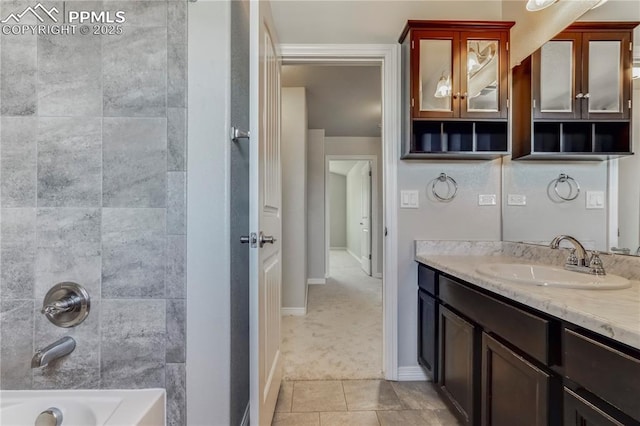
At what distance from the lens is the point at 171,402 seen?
3.86 ft

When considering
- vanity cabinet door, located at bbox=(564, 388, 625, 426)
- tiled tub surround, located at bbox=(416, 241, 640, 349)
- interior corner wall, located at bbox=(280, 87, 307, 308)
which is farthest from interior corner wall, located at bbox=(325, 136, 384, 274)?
vanity cabinet door, located at bbox=(564, 388, 625, 426)

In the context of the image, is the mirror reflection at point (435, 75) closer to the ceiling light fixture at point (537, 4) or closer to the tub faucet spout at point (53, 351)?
the ceiling light fixture at point (537, 4)

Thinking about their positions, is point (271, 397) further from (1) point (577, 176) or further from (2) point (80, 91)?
(1) point (577, 176)

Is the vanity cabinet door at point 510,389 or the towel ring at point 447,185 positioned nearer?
the vanity cabinet door at point 510,389

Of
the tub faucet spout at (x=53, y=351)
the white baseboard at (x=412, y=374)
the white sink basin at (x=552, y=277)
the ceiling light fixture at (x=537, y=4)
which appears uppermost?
the ceiling light fixture at (x=537, y=4)

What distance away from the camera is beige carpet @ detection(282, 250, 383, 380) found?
82.9 inches

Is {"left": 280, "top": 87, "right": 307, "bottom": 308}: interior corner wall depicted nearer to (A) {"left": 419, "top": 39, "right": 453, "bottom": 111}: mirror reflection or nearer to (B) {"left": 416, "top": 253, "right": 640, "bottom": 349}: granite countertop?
(A) {"left": 419, "top": 39, "right": 453, "bottom": 111}: mirror reflection

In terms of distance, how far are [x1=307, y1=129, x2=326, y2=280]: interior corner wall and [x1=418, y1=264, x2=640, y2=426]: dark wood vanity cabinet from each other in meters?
2.89

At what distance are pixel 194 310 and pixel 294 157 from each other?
8.18 ft

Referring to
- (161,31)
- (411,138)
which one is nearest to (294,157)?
(411,138)

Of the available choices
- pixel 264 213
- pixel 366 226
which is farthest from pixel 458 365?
pixel 366 226

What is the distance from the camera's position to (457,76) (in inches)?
69.2

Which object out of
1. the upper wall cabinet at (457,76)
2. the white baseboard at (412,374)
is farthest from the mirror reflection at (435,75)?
the white baseboard at (412,374)

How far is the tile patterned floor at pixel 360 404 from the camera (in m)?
1.58
